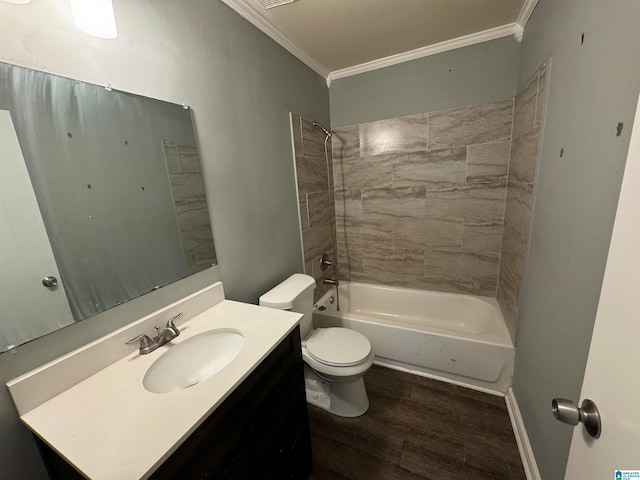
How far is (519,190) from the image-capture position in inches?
67.5

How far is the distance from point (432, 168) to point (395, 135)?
0.44 metres

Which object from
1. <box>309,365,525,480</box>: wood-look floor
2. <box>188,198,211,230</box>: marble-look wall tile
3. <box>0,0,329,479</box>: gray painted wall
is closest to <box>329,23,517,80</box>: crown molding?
<box>0,0,329,479</box>: gray painted wall

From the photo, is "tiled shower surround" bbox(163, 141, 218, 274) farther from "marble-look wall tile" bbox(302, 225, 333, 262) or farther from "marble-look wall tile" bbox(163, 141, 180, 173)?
"marble-look wall tile" bbox(302, 225, 333, 262)

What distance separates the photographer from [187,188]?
1218mm

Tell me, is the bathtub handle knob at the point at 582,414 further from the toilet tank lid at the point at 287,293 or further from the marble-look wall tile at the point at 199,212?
the marble-look wall tile at the point at 199,212

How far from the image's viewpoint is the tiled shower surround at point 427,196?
210 cm

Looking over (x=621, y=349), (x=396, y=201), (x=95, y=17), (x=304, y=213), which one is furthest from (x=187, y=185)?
(x=396, y=201)

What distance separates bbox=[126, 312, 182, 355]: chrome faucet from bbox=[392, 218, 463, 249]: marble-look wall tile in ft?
6.56

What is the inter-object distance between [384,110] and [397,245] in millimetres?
1230

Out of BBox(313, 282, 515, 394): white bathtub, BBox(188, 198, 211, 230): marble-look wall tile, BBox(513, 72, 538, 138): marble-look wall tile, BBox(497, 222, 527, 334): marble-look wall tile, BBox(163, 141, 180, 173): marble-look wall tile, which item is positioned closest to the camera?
BBox(163, 141, 180, 173): marble-look wall tile

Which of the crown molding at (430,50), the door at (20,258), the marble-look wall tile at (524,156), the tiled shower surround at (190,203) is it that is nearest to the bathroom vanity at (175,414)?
the door at (20,258)

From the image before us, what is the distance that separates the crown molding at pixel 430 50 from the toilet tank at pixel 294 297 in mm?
1884

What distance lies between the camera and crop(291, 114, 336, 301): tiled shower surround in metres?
2.05

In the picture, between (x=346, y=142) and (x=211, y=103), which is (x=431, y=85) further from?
(x=211, y=103)
